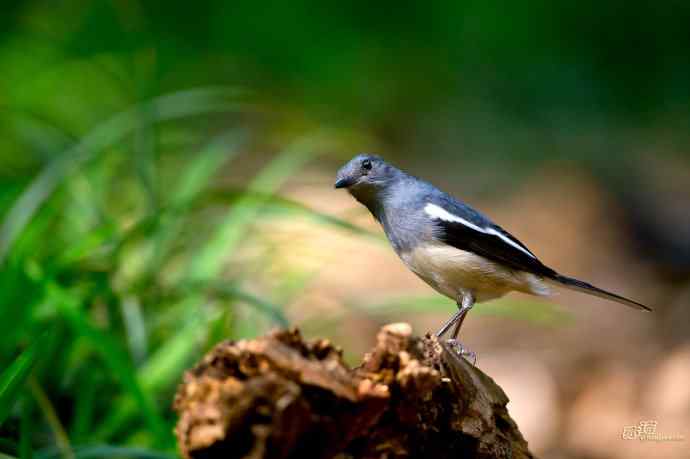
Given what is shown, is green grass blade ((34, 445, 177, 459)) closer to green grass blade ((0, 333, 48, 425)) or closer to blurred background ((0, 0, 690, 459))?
blurred background ((0, 0, 690, 459))

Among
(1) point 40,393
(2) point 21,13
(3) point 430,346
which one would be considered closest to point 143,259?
(1) point 40,393

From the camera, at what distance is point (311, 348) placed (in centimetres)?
187

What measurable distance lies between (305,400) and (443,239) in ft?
4.38

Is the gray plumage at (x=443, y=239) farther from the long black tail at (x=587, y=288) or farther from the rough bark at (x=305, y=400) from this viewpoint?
the rough bark at (x=305, y=400)

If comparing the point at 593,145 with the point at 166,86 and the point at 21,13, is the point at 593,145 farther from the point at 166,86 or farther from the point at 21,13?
the point at 21,13

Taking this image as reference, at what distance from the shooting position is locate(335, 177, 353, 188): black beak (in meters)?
2.98

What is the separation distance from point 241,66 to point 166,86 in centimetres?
140

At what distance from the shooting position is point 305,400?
5.83ft

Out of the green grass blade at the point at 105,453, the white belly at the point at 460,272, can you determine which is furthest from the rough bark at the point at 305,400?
the green grass blade at the point at 105,453

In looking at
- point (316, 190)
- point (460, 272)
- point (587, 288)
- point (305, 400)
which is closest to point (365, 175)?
point (460, 272)

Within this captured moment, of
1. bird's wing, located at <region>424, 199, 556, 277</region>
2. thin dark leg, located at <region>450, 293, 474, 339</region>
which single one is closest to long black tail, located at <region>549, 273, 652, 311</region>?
bird's wing, located at <region>424, 199, 556, 277</region>

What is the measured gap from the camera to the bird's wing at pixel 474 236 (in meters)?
3.02

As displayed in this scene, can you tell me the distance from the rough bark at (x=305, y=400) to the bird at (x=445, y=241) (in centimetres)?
86

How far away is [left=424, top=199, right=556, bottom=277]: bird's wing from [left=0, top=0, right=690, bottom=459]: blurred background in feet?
2.69
